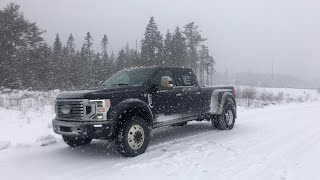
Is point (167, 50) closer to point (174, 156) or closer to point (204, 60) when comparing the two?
point (204, 60)

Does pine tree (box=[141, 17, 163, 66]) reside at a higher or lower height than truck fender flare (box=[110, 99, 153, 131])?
higher

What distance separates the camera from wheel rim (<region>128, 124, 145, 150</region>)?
6.62m

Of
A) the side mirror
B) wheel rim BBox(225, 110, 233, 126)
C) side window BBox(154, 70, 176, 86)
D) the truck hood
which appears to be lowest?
wheel rim BBox(225, 110, 233, 126)

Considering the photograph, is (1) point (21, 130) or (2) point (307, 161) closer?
(2) point (307, 161)

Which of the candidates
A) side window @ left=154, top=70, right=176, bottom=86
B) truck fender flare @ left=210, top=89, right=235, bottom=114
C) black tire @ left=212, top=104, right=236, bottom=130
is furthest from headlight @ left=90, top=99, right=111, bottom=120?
black tire @ left=212, top=104, right=236, bottom=130

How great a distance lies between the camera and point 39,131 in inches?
346

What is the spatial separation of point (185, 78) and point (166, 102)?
1480 millimetres

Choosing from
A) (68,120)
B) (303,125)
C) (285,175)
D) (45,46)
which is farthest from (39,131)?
(45,46)

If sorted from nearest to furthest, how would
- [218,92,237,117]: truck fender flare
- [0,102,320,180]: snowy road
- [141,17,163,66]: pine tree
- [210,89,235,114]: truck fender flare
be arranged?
[0,102,320,180]: snowy road, [210,89,235,114]: truck fender flare, [218,92,237,117]: truck fender flare, [141,17,163,66]: pine tree

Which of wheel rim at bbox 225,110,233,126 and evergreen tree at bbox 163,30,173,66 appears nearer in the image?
wheel rim at bbox 225,110,233,126

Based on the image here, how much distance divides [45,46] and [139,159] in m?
37.1

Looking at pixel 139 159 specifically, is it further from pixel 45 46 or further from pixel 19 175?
pixel 45 46

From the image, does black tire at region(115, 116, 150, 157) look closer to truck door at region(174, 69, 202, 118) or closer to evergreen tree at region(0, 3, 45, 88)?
truck door at region(174, 69, 202, 118)

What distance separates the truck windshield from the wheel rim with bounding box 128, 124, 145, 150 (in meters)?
1.19
